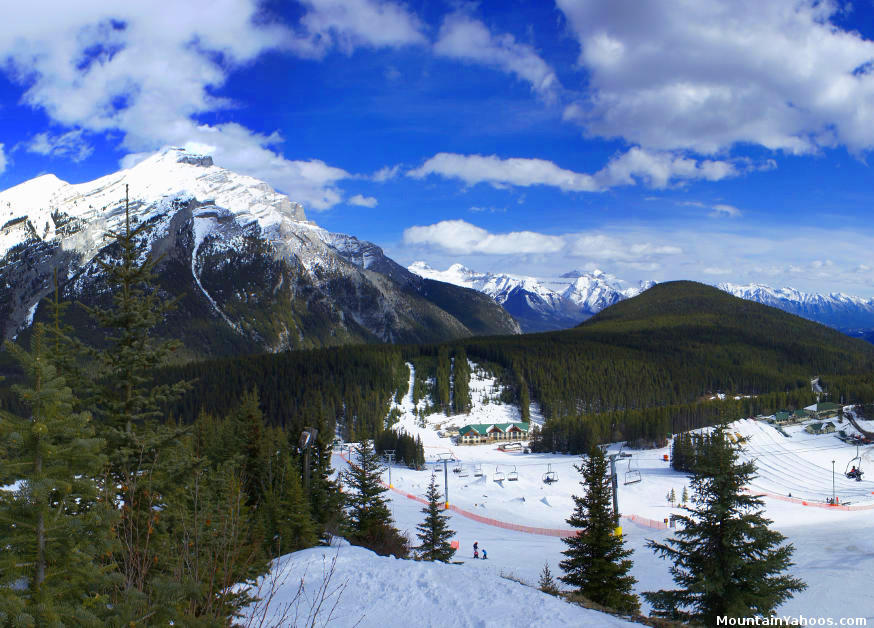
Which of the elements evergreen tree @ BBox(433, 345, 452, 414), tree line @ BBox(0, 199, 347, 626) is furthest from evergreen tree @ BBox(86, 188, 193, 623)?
evergreen tree @ BBox(433, 345, 452, 414)

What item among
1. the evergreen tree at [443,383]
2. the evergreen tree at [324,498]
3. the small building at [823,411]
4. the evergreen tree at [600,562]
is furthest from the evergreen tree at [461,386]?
the evergreen tree at [600,562]

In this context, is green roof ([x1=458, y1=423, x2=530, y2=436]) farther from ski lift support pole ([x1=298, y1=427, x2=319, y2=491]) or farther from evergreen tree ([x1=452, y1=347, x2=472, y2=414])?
ski lift support pole ([x1=298, y1=427, x2=319, y2=491])

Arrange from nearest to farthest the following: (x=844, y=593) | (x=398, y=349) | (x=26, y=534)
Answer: (x=26, y=534)
(x=844, y=593)
(x=398, y=349)

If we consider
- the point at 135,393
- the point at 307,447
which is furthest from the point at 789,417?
the point at 135,393

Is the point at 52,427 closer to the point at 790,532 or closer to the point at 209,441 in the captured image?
the point at 209,441

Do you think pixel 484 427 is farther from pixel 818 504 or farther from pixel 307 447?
pixel 307 447

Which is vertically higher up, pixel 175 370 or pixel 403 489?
pixel 175 370

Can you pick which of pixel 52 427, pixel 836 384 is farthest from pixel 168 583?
pixel 836 384
